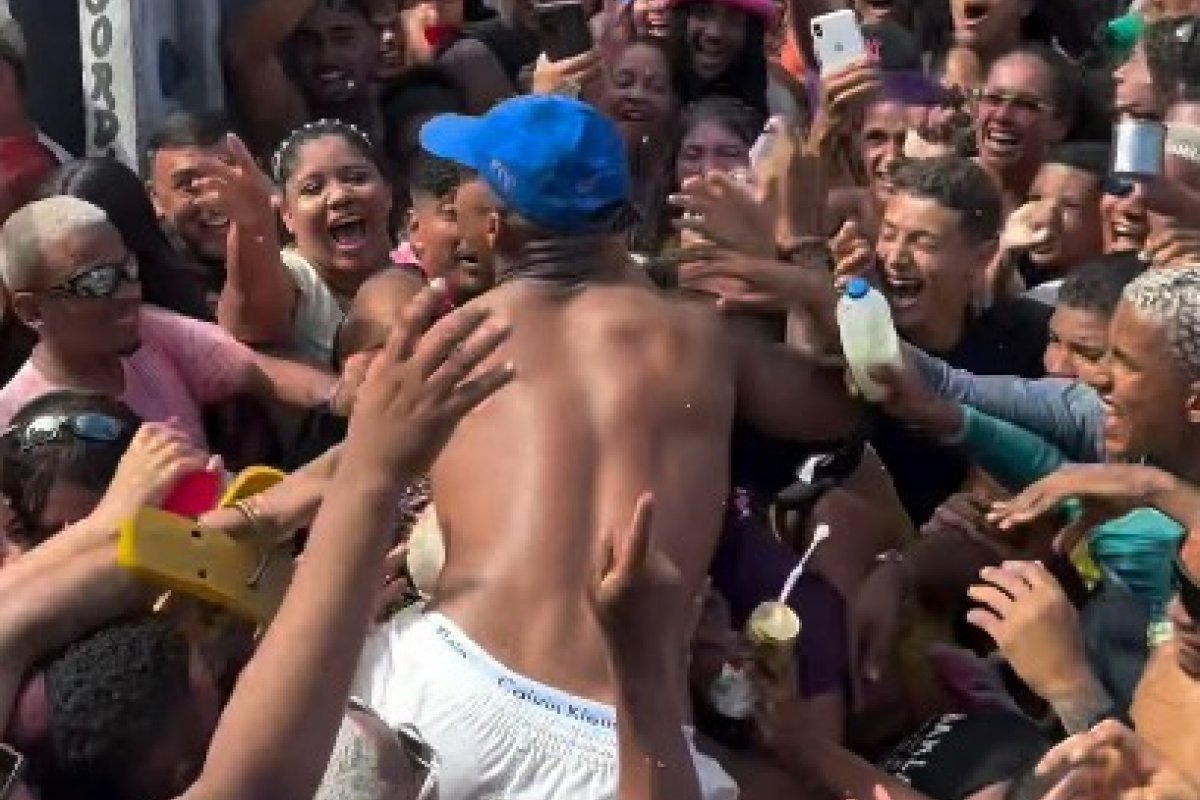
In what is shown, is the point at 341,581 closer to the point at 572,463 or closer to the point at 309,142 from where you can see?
the point at 572,463

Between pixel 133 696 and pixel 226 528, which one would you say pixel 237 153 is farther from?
pixel 133 696

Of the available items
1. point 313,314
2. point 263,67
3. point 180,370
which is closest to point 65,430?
point 180,370

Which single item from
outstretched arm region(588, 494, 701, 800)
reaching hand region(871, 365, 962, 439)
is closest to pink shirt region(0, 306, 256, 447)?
reaching hand region(871, 365, 962, 439)

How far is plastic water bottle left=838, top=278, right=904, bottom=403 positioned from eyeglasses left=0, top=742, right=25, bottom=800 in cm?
175

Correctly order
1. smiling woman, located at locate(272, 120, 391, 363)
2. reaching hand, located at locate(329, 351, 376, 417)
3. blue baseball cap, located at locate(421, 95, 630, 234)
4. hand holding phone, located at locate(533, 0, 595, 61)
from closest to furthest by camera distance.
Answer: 1. blue baseball cap, located at locate(421, 95, 630, 234)
2. reaching hand, located at locate(329, 351, 376, 417)
3. smiling woman, located at locate(272, 120, 391, 363)
4. hand holding phone, located at locate(533, 0, 595, 61)

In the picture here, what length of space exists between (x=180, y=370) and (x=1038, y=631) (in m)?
1.87

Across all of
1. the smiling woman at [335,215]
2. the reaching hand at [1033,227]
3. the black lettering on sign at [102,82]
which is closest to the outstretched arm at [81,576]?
the smiling woman at [335,215]

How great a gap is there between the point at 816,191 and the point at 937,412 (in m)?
0.46

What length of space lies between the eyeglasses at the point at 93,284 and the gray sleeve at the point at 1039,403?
56.3 inches

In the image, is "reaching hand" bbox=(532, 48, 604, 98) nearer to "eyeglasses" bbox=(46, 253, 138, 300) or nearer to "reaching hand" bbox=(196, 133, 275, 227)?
"reaching hand" bbox=(196, 133, 275, 227)

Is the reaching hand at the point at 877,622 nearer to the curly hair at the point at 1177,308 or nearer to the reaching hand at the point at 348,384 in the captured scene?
the curly hair at the point at 1177,308

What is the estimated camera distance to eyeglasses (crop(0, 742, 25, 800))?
268 centimetres

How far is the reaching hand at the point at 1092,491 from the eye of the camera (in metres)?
3.95

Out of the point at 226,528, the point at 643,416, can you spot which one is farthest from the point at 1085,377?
the point at 226,528
